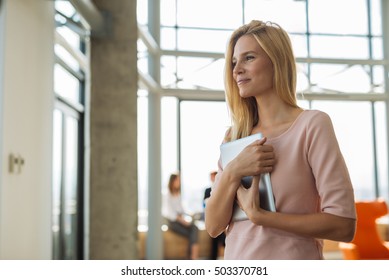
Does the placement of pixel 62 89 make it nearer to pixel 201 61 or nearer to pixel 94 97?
pixel 94 97

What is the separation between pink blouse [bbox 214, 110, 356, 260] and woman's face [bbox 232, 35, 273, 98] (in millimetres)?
96

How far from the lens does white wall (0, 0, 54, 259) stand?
3.65 m

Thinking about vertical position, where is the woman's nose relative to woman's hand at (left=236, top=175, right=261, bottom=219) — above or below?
above

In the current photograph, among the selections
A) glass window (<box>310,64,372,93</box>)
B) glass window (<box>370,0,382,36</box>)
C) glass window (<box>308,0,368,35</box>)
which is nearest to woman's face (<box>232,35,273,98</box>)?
glass window (<box>310,64,372,93</box>)

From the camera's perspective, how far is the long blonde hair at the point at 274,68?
3.27 ft

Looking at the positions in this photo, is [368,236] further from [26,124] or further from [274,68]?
[274,68]

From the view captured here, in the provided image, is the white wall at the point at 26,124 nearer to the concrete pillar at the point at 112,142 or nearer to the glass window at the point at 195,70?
the concrete pillar at the point at 112,142

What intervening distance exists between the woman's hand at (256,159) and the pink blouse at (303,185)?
2 centimetres

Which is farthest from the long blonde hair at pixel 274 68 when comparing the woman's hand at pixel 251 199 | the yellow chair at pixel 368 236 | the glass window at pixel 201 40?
the glass window at pixel 201 40

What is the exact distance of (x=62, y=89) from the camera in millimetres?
5945

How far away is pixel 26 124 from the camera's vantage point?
4094 millimetres

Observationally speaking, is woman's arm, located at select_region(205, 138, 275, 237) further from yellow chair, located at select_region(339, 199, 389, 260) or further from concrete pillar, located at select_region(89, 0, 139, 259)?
yellow chair, located at select_region(339, 199, 389, 260)
